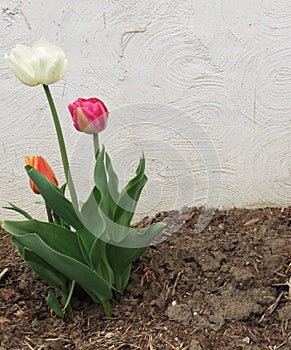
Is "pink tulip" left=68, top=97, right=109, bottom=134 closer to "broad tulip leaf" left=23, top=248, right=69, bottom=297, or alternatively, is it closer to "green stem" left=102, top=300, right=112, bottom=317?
"broad tulip leaf" left=23, top=248, right=69, bottom=297

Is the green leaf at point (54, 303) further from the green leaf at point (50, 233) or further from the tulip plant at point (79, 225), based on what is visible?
the green leaf at point (50, 233)

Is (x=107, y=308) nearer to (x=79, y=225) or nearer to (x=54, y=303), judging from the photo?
(x=54, y=303)

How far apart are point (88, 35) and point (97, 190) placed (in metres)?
0.65

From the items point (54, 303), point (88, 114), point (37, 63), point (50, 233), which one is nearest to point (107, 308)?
point (54, 303)

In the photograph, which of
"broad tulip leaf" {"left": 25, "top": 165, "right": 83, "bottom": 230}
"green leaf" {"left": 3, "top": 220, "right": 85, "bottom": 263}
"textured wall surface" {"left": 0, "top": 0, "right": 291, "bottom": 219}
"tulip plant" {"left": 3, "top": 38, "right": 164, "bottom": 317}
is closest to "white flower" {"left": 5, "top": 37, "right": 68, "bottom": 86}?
"tulip plant" {"left": 3, "top": 38, "right": 164, "bottom": 317}

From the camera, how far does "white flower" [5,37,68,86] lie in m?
1.61

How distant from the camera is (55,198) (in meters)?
1.74

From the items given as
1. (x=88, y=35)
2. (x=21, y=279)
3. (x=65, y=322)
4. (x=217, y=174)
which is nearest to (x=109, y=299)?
(x=65, y=322)

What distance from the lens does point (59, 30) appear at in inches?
86.7

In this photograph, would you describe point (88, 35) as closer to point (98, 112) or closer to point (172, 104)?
point (172, 104)

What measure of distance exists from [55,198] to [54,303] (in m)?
0.32

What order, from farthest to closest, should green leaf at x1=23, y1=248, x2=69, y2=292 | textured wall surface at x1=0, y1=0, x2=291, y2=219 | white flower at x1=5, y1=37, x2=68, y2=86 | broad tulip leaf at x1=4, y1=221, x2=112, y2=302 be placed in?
1. textured wall surface at x1=0, y1=0, x2=291, y2=219
2. green leaf at x1=23, y1=248, x2=69, y2=292
3. broad tulip leaf at x1=4, y1=221, x2=112, y2=302
4. white flower at x1=5, y1=37, x2=68, y2=86

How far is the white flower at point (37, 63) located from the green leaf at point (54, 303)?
0.57 meters

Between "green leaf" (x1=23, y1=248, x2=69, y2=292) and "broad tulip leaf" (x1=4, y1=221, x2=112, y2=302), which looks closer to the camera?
"broad tulip leaf" (x1=4, y1=221, x2=112, y2=302)
